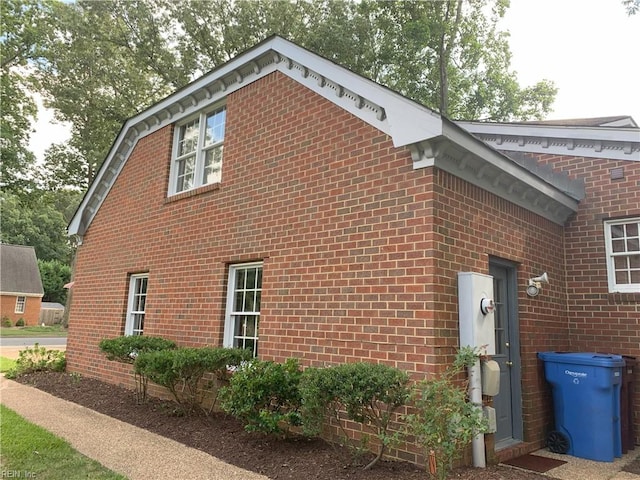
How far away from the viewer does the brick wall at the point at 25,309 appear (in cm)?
3803

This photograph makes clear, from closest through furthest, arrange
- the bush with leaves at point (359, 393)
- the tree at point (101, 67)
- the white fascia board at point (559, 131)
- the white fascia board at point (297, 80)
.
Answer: the bush with leaves at point (359, 393), the white fascia board at point (297, 80), the white fascia board at point (559, 131), the tree at point (101, 67)

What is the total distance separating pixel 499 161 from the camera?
5461mm

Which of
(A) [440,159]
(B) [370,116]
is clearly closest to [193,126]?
(B) [370,116]

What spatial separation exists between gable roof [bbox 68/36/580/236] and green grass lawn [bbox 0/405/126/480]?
15.1ft

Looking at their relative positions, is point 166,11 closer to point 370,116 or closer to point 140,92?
point 140,92

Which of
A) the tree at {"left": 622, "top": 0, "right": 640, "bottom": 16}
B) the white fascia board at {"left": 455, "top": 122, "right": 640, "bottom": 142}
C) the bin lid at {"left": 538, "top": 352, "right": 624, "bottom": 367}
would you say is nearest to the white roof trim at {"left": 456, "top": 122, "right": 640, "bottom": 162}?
the white fascia board at {"left": 455, "top": 122, "right": 640, "bottom": 142}

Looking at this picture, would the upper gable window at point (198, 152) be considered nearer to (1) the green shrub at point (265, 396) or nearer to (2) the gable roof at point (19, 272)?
(1) the green shrub at point (265, 396)

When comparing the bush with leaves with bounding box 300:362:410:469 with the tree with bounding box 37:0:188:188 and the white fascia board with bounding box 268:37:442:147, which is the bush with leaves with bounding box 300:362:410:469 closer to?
the white fascia board with bounding box 268:37:442:147

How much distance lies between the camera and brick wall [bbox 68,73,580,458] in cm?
487

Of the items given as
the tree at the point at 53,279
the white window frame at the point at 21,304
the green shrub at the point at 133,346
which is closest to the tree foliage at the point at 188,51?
the green shrub at the point at 133,346

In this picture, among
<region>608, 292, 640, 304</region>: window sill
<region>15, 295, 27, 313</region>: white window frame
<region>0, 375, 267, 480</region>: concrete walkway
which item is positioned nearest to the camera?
<region>0, 375, 267, 480</region>: concrete walkway

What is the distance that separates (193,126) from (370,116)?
492 cm

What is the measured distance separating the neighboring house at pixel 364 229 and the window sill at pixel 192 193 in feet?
0.14

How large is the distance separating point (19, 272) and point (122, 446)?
4248 centimetres
